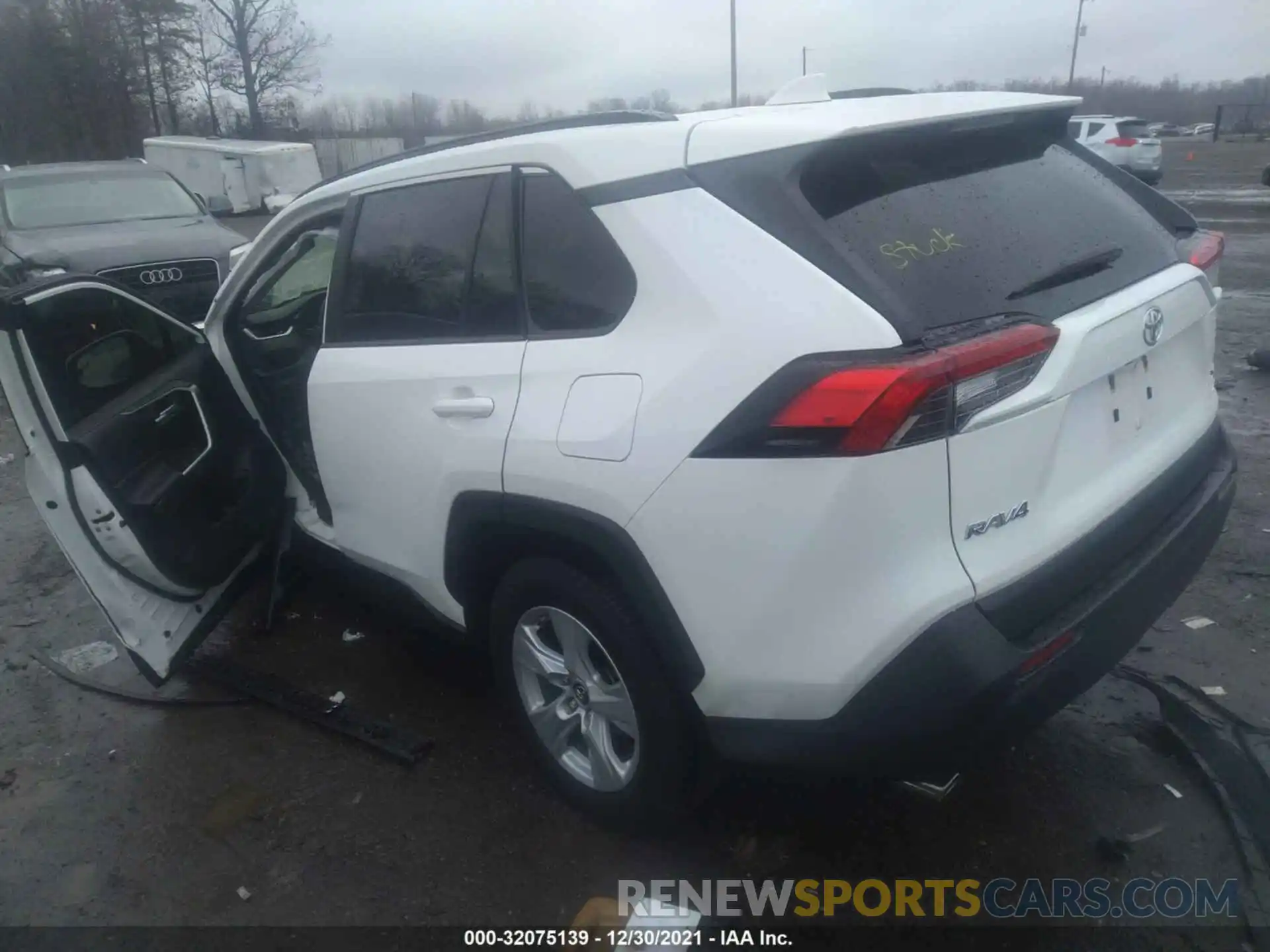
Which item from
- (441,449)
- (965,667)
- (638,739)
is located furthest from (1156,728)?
(441,449)

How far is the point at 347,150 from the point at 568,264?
40.3m

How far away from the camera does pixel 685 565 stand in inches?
86.0

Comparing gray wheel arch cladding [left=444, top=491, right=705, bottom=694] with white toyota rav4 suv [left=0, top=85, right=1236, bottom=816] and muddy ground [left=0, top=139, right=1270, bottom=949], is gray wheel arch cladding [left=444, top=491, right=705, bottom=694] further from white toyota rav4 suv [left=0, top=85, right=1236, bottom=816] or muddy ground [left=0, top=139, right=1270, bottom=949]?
muddy ground [left=0, top=139, right=1270, bottom=949]

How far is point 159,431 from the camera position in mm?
3580

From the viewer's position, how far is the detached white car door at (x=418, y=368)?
2.73 meters

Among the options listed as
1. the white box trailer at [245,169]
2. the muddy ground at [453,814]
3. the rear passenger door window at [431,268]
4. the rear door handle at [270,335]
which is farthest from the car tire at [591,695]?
the white box trailer at [245,169]

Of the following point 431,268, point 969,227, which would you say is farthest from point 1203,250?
point 431,268

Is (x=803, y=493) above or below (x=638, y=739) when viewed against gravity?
above

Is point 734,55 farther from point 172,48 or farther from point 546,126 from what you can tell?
point 172,48

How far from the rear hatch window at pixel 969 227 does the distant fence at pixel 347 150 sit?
Result: 3529 centimetres

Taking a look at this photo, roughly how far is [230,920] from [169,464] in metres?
1.70

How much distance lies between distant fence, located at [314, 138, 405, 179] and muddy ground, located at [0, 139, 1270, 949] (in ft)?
113

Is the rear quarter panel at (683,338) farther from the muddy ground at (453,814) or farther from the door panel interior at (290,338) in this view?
the door panel interior at (290,338)

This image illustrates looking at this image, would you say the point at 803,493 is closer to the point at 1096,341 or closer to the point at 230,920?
the point at 1096,341
